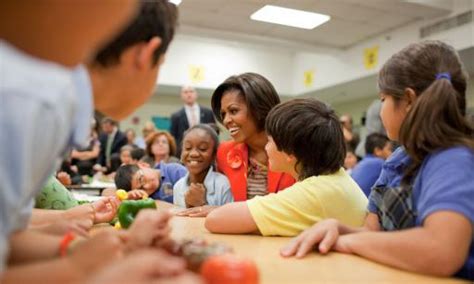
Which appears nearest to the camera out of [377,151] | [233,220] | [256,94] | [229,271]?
[229,271]

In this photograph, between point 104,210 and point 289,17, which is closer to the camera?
point 104,210

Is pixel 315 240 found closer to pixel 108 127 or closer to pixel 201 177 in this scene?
pixel 201 177

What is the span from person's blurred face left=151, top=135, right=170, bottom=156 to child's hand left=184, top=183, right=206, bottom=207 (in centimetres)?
207

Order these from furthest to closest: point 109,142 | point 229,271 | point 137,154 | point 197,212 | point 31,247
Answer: point 109,142
point 137,154
point 197,212
point 31,247
point 229,271

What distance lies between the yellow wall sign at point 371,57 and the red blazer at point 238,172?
4954 mm

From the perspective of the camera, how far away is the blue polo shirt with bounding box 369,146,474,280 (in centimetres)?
78

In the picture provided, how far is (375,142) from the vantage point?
11.1 ft

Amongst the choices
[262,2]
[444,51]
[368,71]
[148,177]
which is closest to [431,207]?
[444,51]

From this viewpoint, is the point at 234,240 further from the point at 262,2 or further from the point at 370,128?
the point at 262,2

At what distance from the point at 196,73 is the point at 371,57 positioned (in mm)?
3118

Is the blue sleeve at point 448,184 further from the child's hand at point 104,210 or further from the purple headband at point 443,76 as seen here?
the child's hand at point 104,210

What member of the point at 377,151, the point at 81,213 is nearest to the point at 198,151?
the point at 81,213

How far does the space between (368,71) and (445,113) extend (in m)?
5.81

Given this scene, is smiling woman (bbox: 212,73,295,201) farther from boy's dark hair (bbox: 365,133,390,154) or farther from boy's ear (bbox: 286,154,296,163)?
boy's dark hair (bbox: 365,133,390,154)
